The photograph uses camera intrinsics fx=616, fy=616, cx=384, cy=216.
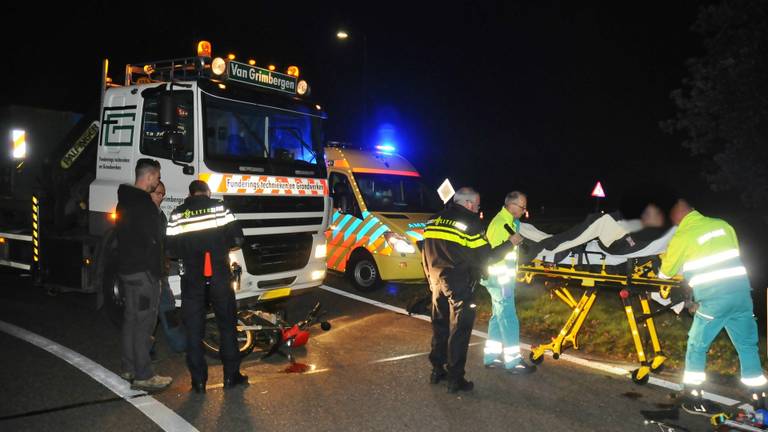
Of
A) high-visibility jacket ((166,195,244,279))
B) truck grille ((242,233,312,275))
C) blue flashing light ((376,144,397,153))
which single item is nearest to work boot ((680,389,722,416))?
high-visibility jacket ((166,195,244,279))

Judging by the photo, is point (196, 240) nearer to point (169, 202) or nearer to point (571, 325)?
Answer: point (169, 202)

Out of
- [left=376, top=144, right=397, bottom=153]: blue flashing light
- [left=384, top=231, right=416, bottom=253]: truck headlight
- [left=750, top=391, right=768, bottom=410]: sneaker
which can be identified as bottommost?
[left=750, top=391, right=768, bottom=410]: sneaker

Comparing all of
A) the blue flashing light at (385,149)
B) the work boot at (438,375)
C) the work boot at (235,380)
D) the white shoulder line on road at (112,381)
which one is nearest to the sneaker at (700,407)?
the work boot at (438,375)

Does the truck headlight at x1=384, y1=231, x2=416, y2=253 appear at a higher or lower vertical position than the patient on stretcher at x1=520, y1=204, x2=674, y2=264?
lower

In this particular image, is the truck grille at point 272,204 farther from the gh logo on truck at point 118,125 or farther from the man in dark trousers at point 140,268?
the gh logo on truck at point 118,125

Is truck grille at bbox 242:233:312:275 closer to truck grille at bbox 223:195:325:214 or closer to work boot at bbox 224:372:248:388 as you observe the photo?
truck grille at bbox 223:195:325:214

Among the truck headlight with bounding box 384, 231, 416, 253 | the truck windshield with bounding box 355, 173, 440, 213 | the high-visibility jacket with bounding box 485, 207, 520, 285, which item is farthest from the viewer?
the truck windshield with bounding box 355, 173, 440, 213

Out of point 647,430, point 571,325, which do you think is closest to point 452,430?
point 647,430

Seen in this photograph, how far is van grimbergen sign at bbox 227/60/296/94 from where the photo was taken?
6.93m

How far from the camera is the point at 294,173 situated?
288 inches

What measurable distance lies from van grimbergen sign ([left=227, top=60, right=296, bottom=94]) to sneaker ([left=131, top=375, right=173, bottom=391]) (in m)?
3.35

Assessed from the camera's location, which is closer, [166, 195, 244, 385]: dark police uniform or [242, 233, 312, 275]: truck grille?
[166, 195, 244, 385]: dark police uniform

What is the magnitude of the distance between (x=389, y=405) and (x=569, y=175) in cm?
4630

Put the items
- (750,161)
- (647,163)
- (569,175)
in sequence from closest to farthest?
(750,161) → (647,163) → (569,175)
